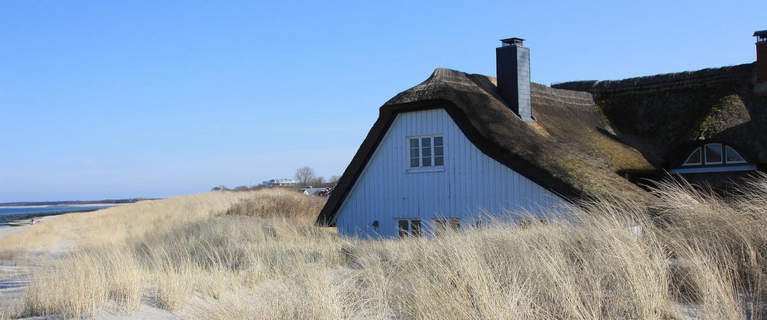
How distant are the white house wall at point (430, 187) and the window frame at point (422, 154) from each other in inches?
3.1

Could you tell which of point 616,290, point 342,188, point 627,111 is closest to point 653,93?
point 627,111

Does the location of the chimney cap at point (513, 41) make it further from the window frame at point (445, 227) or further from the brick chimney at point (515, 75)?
the window frame at point (445, 227)

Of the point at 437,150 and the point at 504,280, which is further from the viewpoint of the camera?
the point at 437,150

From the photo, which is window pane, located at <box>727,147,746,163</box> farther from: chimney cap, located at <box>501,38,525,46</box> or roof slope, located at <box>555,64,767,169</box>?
chimney cap, located at <box>501,38,525,46</box>

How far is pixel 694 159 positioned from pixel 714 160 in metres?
0.48

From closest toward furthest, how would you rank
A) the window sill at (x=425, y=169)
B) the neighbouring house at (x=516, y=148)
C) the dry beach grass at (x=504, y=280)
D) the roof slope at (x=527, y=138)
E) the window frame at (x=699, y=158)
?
the dry beach grass at (x=504, y=280) < the roof slope at (x=527, y=138) < the neighbouring house at (x=516, y=148) < the window sill at (x=425, y=169) < the window frame at (x=699, y=158)

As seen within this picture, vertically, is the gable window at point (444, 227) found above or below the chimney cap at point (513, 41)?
below

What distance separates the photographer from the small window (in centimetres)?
1631

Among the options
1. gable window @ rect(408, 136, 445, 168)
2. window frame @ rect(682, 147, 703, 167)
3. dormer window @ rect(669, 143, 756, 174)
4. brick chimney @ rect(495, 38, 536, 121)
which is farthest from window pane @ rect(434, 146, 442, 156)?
window frame @ rect(682, 147, 703, 167)

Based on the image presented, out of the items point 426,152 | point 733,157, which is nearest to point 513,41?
point 426,152

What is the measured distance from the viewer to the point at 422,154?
614 inches

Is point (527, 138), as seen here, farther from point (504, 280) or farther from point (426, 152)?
point (504, 280)

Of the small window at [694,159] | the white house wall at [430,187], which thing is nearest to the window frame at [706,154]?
the small window at [694,159]

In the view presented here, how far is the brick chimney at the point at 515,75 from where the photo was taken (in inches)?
641
